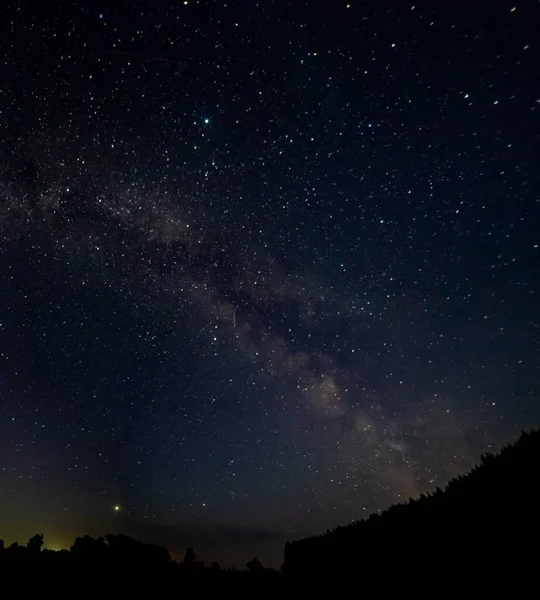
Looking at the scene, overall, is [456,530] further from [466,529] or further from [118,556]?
[118,556]

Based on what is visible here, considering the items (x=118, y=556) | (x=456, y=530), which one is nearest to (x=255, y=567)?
(x=118, y=556)

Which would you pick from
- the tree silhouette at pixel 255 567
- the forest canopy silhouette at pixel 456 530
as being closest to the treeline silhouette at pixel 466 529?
the forest canopy silhouette at pixel 456 530

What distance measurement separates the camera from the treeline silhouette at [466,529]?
6.70 meters

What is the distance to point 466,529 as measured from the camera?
25.2 ft

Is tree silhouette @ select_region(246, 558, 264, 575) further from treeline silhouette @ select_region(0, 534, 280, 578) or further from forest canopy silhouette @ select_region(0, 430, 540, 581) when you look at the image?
forest canopy silhouette @ select_region(0, 430, 540, 581)

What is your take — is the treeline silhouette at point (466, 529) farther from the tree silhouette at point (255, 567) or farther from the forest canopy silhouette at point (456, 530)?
the tree silhouette at point (255, 567)

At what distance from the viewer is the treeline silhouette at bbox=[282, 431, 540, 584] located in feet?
22.0

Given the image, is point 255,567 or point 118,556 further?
point 255,567

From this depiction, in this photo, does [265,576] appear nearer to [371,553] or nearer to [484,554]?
[371,553]

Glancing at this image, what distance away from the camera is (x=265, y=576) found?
20.3 metres

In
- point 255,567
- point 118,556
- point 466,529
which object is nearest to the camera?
point 466,529

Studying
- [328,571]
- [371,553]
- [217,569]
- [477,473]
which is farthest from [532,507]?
[217,569]

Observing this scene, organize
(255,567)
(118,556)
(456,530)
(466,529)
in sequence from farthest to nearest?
(255,567)
(118,556)
(456,530)
(466,529)

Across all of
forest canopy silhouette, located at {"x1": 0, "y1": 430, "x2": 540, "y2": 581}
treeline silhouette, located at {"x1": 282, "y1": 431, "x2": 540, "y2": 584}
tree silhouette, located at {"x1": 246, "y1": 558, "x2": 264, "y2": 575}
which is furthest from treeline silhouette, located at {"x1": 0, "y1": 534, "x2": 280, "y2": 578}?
treeline silhouette, located at {"x1": 282, "y1": 431, "x2": 540, "y2": 584}
